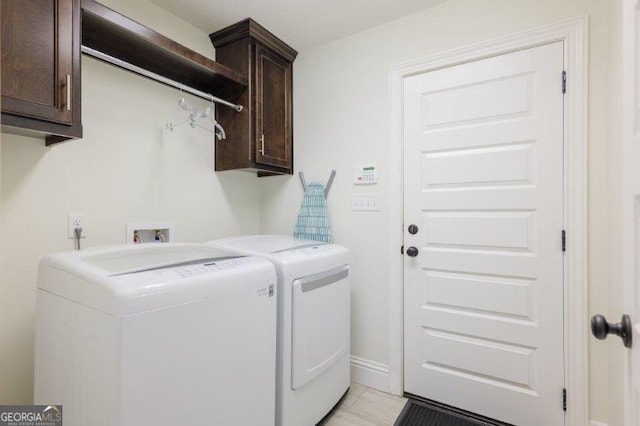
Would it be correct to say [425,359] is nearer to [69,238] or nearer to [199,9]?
[69,238]

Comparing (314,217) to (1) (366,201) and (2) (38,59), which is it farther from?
(2) (38,59)

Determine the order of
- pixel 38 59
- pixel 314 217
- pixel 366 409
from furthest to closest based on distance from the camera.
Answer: pixel 314 217
pixel 366 409
pixel 38 59

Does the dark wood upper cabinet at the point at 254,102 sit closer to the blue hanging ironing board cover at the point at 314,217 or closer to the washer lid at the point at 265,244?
the blue hanging ironing board cover at the point at 314,217

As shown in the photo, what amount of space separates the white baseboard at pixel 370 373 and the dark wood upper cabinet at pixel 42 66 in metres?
2.06

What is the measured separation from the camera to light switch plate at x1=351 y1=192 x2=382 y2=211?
2121 millimetres

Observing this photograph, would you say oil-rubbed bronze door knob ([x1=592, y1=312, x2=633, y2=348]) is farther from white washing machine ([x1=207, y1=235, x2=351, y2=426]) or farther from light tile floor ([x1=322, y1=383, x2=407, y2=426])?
light tile floor ([x1=322, y1=383, x2=407, y2=426])

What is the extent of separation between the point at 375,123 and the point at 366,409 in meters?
1.80

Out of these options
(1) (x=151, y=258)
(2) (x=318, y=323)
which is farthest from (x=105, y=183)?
(2) (x=318, y=323)

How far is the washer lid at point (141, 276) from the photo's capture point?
0.95 m

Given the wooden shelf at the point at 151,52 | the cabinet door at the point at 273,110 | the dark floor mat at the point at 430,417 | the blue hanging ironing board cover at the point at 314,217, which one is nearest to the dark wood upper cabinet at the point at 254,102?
the cabinet door at the point at 273,110

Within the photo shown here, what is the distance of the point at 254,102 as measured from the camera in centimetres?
215

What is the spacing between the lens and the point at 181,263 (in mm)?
1290

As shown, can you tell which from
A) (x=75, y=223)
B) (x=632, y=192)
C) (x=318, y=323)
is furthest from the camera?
(x=318, y=323)

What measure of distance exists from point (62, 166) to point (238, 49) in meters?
1.29
